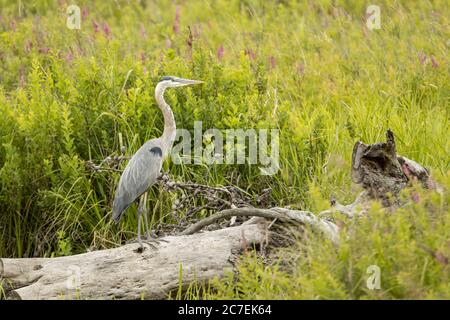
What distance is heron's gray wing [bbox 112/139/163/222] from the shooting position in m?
5.33

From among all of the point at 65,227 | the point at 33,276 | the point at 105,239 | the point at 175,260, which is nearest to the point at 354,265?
the point at 175,260

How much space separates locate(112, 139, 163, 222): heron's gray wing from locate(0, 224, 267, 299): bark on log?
0.45 m

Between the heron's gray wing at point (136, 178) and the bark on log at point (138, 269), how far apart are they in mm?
447

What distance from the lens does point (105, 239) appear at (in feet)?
19.2

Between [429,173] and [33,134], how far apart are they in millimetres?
2952

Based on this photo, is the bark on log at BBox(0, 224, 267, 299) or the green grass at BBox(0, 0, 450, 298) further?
the green grass at BBox(0, 0, 450, 298)

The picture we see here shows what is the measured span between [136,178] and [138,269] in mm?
758

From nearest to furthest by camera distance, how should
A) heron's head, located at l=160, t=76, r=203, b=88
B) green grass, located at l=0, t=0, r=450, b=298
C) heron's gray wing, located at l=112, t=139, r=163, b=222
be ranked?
1. heron's gray wing, located at l=112, t=139, r=163, b=222
2. heron's head, located at l=160, t=76, r=203, b=88
3. green grass, located at l=0, t=0, r=450, b=298

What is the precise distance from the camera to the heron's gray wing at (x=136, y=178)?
533 centimetres

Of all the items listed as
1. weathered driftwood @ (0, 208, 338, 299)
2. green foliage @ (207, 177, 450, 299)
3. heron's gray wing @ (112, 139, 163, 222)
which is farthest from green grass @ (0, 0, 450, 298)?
heron's gray wing @ (112, 139, 163, 222)

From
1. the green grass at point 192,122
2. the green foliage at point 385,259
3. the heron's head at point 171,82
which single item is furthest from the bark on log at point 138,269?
the heron's head at point 171,82

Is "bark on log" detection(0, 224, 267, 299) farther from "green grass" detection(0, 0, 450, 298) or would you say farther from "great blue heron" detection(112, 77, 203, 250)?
"great blue heron" detection(112, 77, 203, 250)

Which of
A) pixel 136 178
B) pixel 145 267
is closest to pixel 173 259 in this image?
pixel 145 267

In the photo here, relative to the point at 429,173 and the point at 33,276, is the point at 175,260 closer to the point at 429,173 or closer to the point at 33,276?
the point at 33,276
